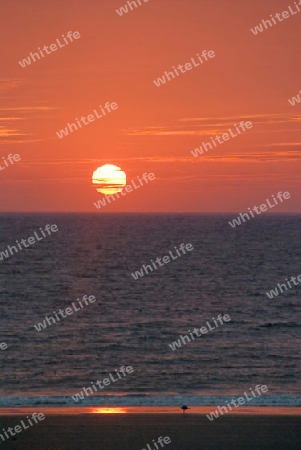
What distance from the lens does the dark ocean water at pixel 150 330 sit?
17.5 meters

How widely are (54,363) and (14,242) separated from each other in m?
59.9

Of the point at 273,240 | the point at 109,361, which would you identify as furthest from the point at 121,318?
the point at 273,240

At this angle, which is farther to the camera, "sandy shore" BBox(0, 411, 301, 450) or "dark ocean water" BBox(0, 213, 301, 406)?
"dark ocean water" BBox(0, 213, 301, 406)

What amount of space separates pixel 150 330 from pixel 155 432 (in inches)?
733

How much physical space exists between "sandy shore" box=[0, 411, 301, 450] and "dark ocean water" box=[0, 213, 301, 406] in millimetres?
2851

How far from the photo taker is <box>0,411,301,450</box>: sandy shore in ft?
24.4

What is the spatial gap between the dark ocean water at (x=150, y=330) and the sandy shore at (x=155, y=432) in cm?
285

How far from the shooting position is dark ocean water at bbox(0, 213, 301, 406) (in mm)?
→ 17531

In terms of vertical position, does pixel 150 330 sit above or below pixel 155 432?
above

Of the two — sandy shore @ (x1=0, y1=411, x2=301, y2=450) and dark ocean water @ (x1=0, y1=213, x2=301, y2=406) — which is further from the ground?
dark ocean water @ (x1=0, y1=213, x2=301, y2=406)

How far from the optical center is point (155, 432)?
7746mm

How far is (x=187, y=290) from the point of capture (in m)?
40.7

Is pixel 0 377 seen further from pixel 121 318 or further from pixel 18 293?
pixel 18 293

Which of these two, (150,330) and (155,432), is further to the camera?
(150,330)
